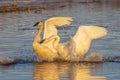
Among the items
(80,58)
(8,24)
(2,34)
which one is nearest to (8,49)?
(80,58)

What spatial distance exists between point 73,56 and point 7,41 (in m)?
4.78

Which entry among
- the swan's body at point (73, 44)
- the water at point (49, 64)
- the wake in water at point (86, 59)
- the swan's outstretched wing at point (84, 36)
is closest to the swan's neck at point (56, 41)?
the swan's body at point (73, 44)

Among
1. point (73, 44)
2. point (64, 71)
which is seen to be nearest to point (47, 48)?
point (73, 44)

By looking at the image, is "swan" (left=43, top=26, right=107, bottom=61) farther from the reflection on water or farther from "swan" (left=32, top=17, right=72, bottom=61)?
the reflection on water

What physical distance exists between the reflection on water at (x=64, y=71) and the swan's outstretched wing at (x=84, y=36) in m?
0.72

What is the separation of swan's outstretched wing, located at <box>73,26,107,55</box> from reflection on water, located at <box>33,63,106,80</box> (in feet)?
2.37

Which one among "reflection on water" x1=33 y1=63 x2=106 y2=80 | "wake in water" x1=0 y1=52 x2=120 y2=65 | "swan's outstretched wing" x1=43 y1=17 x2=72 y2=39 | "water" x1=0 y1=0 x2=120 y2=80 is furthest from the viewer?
"swan's outstretched wing" x1=43 y1=17 x2=72 y2=39

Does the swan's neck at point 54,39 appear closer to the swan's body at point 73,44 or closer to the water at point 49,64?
the swan's body at point 73,44

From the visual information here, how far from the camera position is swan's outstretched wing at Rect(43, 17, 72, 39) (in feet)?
47.4

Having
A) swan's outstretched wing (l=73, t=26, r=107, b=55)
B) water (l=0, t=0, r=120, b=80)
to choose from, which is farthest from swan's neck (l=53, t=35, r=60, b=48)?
water (l=0, t=0, r=120, b=80)

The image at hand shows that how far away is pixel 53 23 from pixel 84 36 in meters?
0.98

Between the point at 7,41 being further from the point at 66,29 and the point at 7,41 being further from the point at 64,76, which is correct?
the point at 64,76

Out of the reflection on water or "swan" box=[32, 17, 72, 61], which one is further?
"swan" box=[32, 17, 72, 61]

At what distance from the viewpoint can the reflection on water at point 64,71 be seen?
11148 mm
